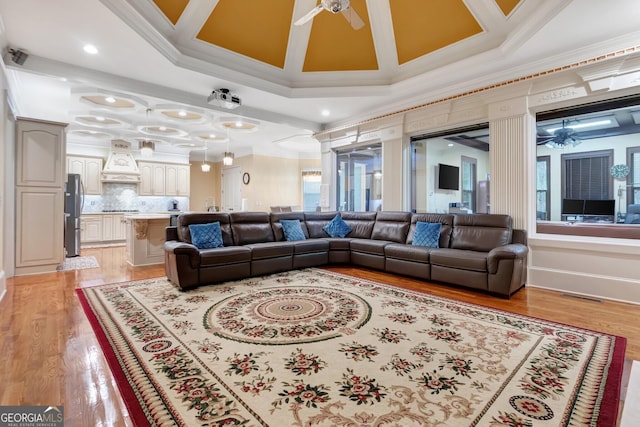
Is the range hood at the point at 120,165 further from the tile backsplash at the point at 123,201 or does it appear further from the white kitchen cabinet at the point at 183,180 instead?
the white kitchen cabinet at the point at 183,180

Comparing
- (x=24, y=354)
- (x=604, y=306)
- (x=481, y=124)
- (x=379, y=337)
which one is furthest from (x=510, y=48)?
(x=24, y=354)

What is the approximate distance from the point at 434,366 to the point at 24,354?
2.87 metres

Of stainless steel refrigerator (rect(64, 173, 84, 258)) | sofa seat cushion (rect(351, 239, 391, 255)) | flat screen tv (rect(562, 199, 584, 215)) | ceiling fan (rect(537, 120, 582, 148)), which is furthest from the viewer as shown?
stainless steel refrigerator (rect(64, 173, 84, 258))

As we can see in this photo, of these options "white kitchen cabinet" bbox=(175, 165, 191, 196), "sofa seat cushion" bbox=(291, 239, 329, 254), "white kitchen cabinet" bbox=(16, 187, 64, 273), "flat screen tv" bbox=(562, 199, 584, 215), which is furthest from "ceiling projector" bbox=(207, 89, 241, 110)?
"flat screen tv" bbox=(562, 199, 584, 215)

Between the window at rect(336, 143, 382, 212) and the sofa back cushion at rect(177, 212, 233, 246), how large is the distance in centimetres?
321

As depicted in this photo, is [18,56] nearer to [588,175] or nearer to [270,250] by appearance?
[270,250]

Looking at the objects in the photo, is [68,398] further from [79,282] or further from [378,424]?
[79,282]

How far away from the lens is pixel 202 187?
1101 cm

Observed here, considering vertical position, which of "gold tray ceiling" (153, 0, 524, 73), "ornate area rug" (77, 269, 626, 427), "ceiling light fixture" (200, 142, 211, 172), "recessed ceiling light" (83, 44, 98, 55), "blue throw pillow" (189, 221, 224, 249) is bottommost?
"ornate area rug" (77, 269, 626, 427)

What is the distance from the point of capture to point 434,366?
202 centimetres

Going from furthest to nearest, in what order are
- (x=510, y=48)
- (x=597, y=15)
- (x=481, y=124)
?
1. (x=481, y=124)
2. (x=510, y=48)
3. (x=597, y=15)

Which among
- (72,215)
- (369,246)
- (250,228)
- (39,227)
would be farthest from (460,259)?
(72,215)

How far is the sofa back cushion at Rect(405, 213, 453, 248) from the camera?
4.64 meters

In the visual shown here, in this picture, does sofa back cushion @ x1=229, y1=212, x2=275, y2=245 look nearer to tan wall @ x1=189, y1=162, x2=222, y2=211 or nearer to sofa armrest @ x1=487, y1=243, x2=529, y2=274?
sofa armrest @ x1=487, y1=243, x2=529, y2=274
